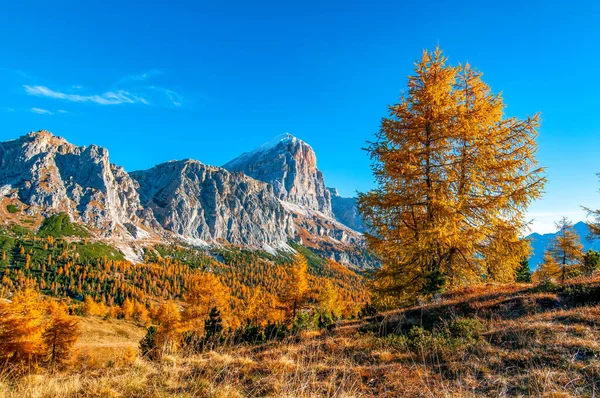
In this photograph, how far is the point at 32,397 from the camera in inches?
154

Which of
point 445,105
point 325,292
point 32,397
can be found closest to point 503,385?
point 32,397

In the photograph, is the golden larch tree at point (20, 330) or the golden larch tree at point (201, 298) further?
the golden larch tree at point (201, 298)

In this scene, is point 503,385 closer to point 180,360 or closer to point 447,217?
point 180,360

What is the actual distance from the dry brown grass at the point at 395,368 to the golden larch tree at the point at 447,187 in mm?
4162

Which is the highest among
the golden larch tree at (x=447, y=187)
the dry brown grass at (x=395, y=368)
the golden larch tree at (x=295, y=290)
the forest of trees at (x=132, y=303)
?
the golden larch tree at (x=447, y=187)

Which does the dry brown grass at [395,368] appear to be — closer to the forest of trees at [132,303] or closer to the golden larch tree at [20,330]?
the forest of trees at [132,303]

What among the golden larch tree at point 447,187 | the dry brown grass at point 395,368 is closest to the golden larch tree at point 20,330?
the dry brown grass at point 395,368

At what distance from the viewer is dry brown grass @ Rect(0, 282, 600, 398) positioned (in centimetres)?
450

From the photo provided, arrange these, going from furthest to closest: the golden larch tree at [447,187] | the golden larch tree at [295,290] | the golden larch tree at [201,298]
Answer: the golden larch tree at [201,298] → the golden larch tree at [295,290] → the golden larch tree at [447,187]

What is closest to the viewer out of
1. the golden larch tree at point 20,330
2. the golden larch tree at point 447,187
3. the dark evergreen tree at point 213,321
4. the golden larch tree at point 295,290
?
the golden larch tree at point 447,187

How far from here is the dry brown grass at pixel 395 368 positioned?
14.8 ft

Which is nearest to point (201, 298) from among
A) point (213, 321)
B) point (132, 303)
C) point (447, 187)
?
point (213, 321)

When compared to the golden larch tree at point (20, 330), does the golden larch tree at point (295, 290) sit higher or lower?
higher

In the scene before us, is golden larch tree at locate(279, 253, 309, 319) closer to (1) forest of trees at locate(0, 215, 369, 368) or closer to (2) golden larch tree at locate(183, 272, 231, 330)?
(1) forest of trees at locate(0, 215, 369, 368)
